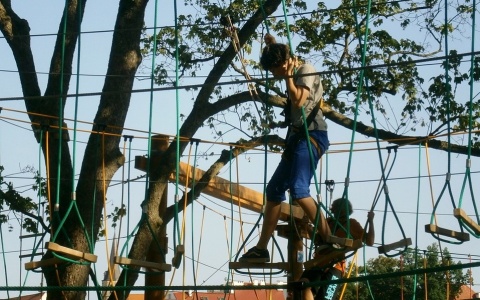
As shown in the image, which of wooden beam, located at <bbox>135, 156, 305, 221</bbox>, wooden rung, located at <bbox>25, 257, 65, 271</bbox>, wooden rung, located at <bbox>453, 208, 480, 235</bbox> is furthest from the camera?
wooden beam, located at <bbox>135, 156, 305, 221</bbox>

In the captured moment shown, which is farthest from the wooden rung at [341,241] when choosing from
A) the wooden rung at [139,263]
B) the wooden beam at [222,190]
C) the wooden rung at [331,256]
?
the wooden beam at [222,190]

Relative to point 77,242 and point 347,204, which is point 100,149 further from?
point 347,204

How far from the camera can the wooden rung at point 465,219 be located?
4.89 metres

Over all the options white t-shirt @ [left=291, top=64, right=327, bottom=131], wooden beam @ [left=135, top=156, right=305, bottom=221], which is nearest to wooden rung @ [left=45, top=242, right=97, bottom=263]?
white t-shirt @ [left=291, top=64, right=327, bottom=131]

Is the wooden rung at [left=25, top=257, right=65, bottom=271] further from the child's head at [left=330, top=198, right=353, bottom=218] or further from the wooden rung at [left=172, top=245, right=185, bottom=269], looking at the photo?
the child's head at [left=330, top=198, right=353, bottom=218]

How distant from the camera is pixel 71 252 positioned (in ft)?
17.7

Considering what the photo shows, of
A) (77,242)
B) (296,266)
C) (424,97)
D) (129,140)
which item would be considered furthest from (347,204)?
(424,97)

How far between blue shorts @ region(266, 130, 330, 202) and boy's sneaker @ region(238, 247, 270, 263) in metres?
0.26

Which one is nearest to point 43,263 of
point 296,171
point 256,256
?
point 256,256

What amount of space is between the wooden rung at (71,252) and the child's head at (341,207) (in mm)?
1276

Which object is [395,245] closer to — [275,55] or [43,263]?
[275,55]

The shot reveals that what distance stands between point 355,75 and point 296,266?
3.79 m

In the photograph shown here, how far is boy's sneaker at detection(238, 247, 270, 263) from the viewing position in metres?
5.12

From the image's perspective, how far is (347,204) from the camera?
5.11 metres
